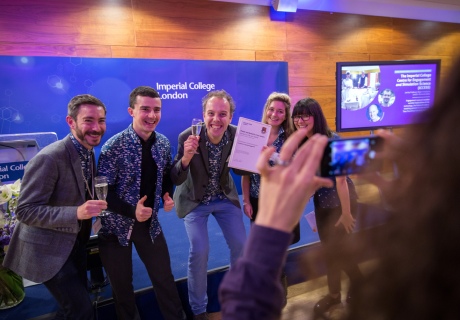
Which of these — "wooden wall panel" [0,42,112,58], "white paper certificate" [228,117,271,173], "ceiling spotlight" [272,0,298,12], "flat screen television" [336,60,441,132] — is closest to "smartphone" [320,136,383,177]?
"white paper certificate" [228,117,271,173]

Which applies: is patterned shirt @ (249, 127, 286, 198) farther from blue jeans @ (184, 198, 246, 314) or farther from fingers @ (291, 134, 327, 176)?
fingers @ (291, 134, 327, 176)

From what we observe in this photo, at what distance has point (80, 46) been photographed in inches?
150

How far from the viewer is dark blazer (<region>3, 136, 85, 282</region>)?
5.47ft

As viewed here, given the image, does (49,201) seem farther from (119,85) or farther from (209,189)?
(119,85)

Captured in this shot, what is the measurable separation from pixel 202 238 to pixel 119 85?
2.48 m

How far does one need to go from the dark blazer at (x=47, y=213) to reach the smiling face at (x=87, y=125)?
8cm

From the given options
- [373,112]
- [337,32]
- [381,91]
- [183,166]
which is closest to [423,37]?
[337,32]

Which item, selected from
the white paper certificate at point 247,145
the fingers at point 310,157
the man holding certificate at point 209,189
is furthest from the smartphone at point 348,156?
the man holding certificate at point 209,189

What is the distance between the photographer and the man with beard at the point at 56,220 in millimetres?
1673

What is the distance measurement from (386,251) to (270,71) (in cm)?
447

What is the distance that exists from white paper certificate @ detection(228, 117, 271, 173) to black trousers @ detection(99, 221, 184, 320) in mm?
775

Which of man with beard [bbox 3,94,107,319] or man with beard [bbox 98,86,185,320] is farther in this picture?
man with beard [bbox 98,86,185,320]

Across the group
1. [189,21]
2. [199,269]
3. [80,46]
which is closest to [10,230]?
[199,269]

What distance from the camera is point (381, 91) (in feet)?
12.9
